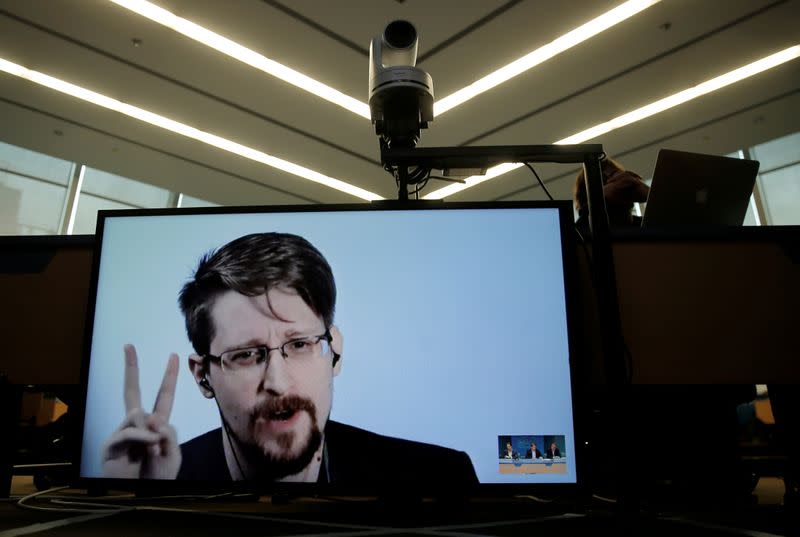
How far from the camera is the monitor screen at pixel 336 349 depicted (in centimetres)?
63

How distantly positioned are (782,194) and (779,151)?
40 cm

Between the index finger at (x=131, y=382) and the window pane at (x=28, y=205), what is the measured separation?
15.2 ft

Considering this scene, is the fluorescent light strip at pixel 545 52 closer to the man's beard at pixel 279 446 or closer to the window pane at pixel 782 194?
the man's beard at pixel 279 446

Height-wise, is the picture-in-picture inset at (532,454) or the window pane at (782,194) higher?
the window pane at (782,194)

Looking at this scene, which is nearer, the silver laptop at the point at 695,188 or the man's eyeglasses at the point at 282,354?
the man's eyeglasses at the point at 282,354

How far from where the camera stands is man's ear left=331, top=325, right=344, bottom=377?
66 centimetres

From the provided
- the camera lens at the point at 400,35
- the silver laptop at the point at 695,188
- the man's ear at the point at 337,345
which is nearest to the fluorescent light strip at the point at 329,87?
the silver laptop at the point at 695,188

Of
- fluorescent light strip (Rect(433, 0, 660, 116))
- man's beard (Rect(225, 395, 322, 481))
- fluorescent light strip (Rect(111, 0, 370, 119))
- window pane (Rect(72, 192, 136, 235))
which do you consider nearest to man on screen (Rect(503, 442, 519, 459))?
man's beard (Rect(225, 395, 322, 481))

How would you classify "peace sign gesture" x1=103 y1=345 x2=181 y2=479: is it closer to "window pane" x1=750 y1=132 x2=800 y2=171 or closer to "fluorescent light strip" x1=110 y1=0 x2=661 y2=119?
"fluorescent light strip" x1=110 y1=0 x2=661 y2=119

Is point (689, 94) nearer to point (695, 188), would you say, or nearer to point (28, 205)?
point (695, 188)

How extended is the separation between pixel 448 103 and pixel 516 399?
3726mm

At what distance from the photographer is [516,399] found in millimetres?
644

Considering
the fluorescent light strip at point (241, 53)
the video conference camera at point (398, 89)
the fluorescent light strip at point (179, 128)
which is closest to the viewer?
the video conference camera at point (398, 89)

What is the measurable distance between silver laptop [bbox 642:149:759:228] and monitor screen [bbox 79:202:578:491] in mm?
502
